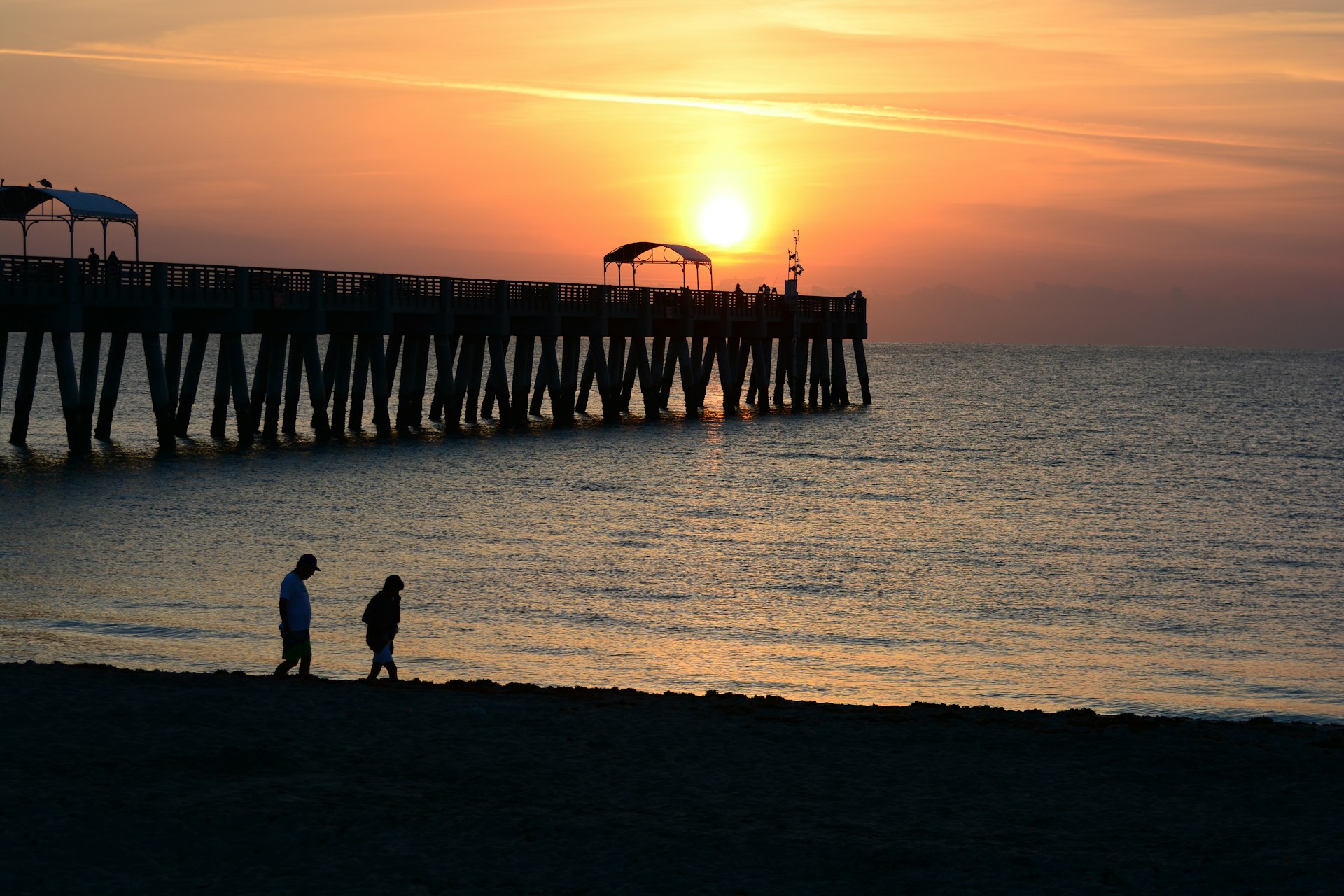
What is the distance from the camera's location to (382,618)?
44.2 feet

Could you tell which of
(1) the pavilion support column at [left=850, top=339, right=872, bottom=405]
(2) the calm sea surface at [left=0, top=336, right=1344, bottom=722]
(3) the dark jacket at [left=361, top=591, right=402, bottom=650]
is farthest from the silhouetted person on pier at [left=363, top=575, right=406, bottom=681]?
(1) the pavilion support column at [left=850, top=339, right=872, bottom=405]

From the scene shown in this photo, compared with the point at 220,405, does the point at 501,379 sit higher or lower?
higher

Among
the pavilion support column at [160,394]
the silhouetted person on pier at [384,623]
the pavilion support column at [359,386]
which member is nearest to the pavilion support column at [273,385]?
the pavilion support column at [160,394]

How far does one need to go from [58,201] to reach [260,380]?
9078 mm

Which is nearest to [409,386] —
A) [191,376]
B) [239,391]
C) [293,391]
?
[293,391]

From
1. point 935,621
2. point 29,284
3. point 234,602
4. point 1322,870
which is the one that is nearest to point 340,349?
point 29,284

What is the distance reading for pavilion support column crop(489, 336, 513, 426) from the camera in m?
53.5

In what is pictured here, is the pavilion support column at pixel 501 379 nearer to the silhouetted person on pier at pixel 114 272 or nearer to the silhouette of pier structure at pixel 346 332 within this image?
the silhouette of pier structure at pixel 346 332

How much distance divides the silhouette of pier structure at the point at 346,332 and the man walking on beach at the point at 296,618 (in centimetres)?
2444

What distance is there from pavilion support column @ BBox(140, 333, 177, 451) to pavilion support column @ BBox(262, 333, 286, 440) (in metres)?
3.32

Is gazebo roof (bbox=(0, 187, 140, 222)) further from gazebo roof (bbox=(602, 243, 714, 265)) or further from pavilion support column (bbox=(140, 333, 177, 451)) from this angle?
gazebo roof (bbox=(602, 243, 714, 265))

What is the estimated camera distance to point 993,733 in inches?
494

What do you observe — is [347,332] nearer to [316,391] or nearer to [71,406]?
[316,391]

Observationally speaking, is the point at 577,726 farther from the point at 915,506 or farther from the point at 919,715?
the point at 915,506
